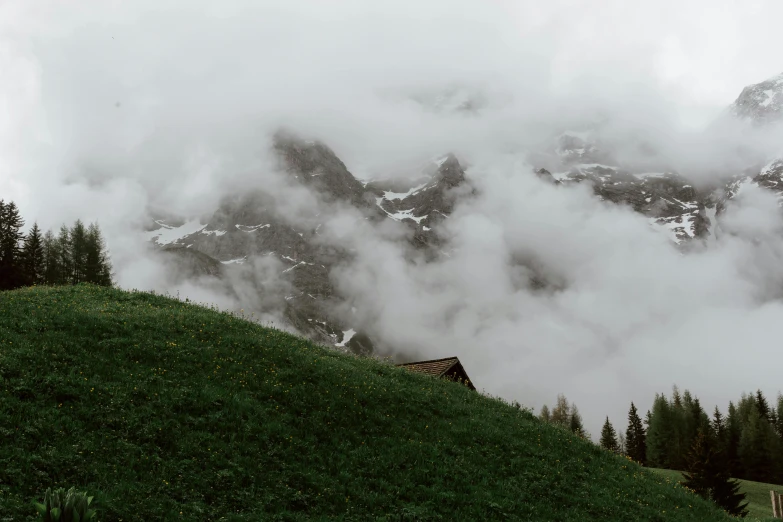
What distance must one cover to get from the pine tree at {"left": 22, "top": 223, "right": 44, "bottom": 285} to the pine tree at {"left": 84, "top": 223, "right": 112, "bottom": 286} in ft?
21.0

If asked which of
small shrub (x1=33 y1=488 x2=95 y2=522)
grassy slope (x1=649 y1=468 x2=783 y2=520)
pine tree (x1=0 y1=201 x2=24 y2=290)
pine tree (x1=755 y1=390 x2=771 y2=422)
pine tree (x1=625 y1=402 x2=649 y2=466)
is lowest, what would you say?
grassy slope (x1=649 y1=468 x2=783 y2=520)

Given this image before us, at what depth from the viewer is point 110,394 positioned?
20.2 metres

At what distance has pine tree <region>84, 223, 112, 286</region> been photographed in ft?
274

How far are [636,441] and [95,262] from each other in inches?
4379

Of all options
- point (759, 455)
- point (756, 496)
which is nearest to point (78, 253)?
point (756, 496)

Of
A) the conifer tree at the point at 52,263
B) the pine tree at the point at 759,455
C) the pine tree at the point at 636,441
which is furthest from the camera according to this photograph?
the pine tree at the point at 636,441

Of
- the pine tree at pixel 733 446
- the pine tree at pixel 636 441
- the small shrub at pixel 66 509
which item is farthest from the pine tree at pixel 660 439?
the small shrub at pixel 66 509

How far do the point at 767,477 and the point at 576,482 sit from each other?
88.6 meters

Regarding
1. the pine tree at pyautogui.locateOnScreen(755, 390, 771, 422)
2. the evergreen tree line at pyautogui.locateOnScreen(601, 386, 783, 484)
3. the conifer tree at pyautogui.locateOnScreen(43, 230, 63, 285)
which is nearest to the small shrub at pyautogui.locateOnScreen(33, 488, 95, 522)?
the conifer tree at pyautogui.locateOnScreen(43, 230, 63, 285)

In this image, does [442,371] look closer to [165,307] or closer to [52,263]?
[165,307]

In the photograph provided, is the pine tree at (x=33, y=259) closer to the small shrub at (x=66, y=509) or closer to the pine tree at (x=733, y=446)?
the small shrub at (x=66, y=509)

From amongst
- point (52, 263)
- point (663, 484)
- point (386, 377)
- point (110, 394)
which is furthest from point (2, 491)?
point (52, 263)

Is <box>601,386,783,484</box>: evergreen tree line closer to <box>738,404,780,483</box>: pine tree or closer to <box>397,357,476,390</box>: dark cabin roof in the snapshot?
<box>738,404,780,483</box>: pine tree

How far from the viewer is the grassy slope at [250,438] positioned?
16406 mm
